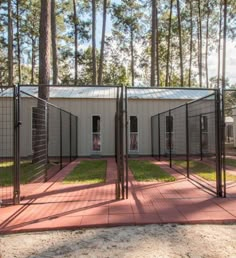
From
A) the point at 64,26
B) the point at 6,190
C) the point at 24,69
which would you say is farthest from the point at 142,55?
the point at 6,190

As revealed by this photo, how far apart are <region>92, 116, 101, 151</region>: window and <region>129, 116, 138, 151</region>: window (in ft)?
4.79

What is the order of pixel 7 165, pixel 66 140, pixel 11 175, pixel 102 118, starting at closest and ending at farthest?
pixel 11 175 < pixel 7 165 < pixel 66 140 < pixel 102 118

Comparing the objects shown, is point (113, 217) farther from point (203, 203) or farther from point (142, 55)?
point (142, 55)

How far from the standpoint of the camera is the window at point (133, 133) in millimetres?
14493

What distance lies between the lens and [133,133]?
47.7 feet

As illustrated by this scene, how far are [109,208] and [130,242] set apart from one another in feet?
4.84

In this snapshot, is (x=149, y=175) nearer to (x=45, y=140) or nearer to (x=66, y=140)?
(x=45, y=140)

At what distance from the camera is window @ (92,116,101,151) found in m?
14.3

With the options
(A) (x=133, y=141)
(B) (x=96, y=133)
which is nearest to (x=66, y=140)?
(B) (x=96, y=133)

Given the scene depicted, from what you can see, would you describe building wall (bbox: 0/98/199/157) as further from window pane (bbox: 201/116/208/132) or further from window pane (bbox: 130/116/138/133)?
window pane (bbox: 201/116/208/132)

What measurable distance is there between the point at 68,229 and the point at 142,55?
2672 centimetres

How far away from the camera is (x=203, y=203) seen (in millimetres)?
5371

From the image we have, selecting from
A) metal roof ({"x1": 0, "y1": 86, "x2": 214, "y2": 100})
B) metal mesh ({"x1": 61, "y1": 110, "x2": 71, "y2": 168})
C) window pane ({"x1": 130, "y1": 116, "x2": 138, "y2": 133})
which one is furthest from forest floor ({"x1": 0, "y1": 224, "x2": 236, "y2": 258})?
metal roof ({"x1": 0, "y1": 86, "x2": 214, "y2": 100})

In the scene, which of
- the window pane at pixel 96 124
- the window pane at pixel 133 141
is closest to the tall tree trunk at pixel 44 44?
the window pane at pixel 96 124
